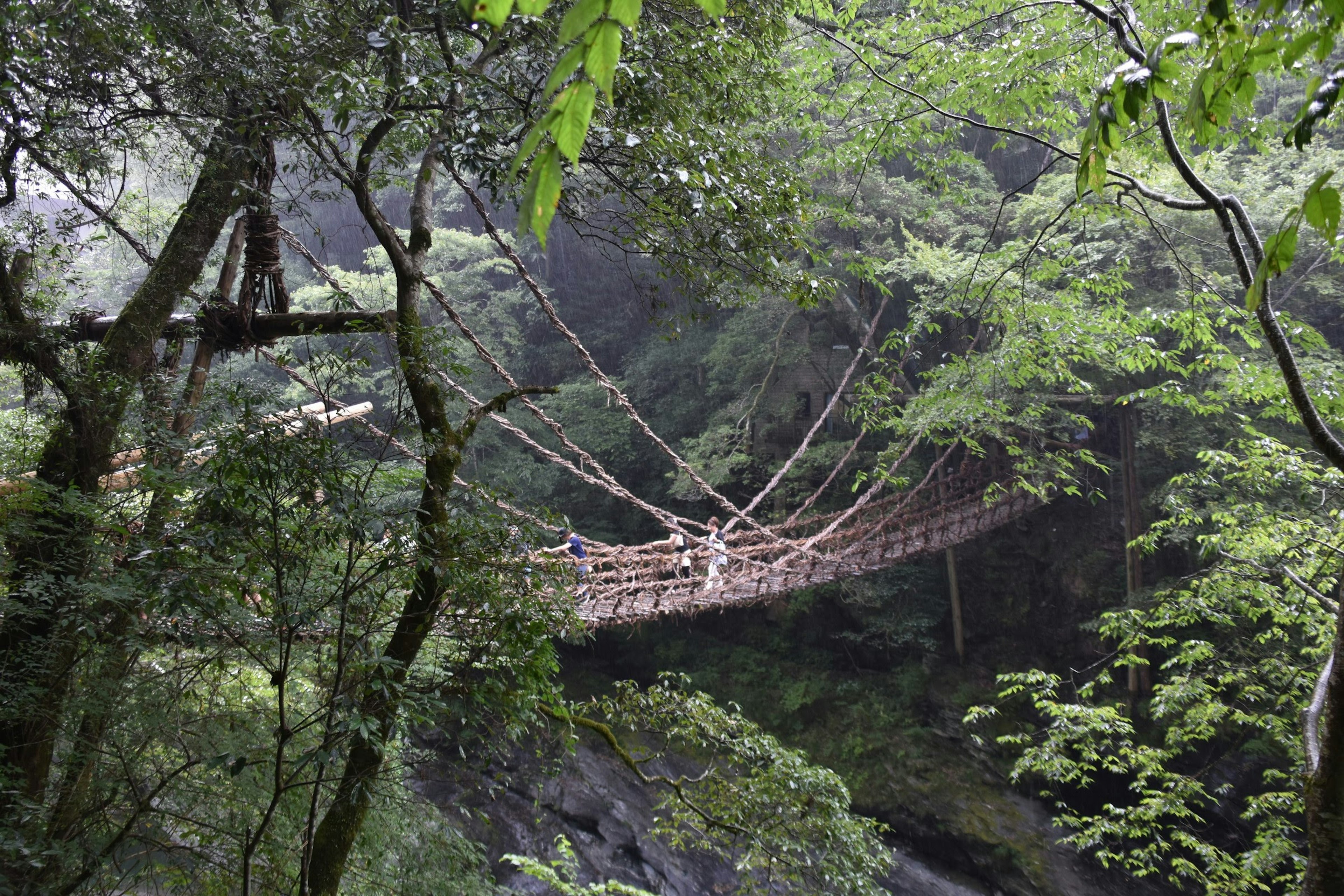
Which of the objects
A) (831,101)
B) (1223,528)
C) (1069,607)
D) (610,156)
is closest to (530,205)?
(610,156)

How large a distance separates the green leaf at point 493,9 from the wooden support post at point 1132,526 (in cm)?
612

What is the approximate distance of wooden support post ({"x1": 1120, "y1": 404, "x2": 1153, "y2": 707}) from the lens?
17.7 ft

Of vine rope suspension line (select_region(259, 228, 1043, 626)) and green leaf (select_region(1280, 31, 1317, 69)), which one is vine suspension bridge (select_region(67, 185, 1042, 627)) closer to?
vine rope suspension line (select_region(259, 228, 1043, 626))

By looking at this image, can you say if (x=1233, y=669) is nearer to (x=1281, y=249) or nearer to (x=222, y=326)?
(x=1281, y=249)

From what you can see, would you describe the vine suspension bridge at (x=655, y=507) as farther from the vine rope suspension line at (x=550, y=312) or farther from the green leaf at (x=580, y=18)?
the green leaf at (x=580, y=18)

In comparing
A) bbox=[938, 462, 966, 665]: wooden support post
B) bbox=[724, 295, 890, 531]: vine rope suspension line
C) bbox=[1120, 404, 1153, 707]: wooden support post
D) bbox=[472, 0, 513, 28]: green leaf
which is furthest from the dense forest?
bbox=[938, 462, 966, 665]: wooden support post

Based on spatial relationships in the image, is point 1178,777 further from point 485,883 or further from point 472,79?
point 472,79

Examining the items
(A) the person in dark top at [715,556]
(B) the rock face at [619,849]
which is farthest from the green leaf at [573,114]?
(B) the rock face at [619,849]

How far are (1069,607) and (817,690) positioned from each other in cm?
221

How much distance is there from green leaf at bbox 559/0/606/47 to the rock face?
4.16 m

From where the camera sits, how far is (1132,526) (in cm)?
555

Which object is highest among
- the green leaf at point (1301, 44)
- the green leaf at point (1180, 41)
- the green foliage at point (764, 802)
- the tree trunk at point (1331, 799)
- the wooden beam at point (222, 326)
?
the wooden beam at point (222, 326)

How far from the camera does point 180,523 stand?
1272 mm

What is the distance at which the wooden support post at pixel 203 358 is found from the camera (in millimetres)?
1644
